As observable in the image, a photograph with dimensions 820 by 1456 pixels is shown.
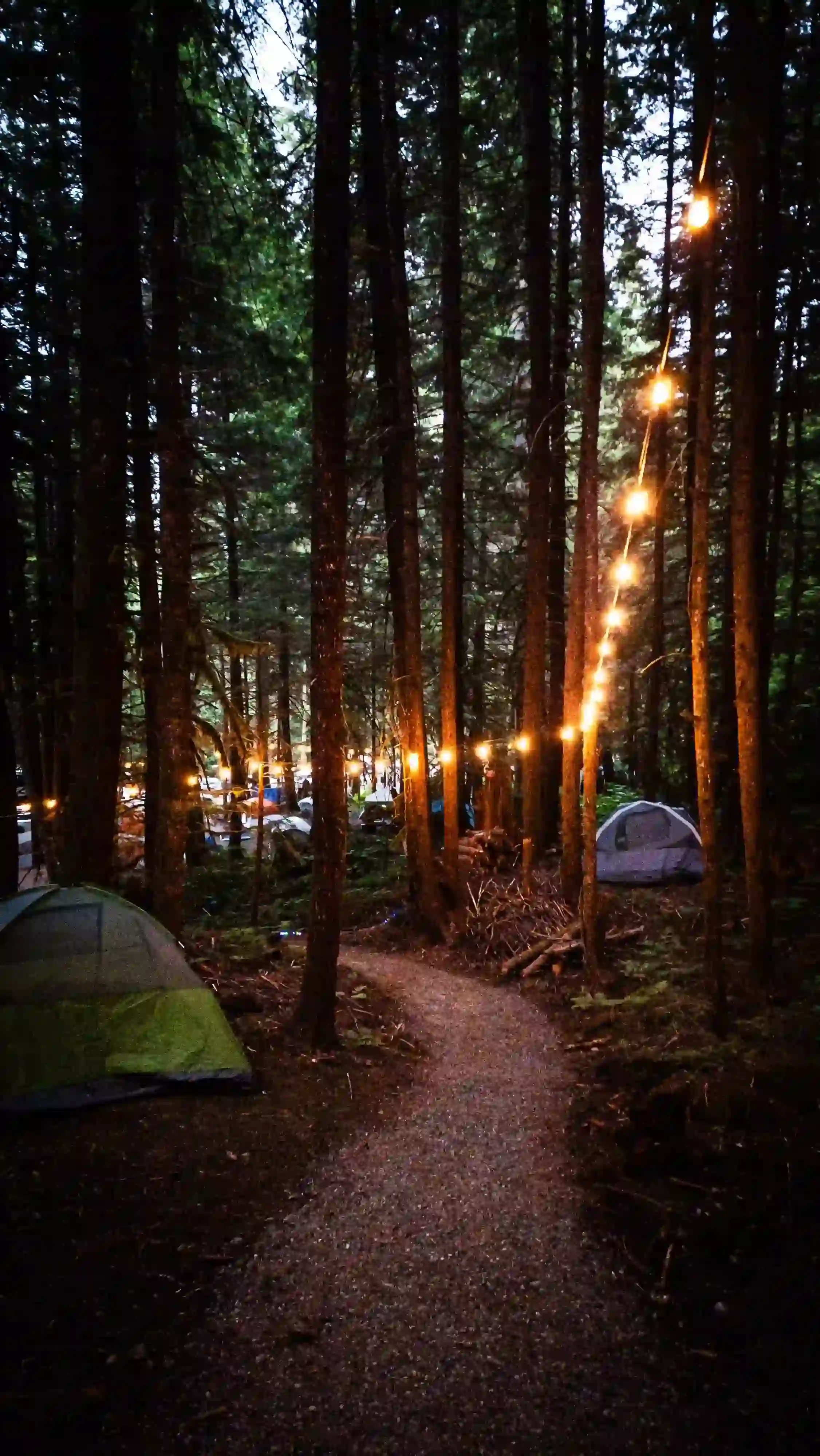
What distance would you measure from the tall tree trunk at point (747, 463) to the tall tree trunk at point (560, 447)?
4.46m

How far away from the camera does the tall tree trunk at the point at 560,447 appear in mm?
13172

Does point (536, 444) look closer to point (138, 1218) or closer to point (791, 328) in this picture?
point (791, 328)

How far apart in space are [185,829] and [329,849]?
2178 mm

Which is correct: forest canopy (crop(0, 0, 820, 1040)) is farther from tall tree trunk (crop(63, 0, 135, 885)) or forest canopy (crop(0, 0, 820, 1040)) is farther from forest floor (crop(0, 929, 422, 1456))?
forest floor (crop(0, 929, 422, 1456))

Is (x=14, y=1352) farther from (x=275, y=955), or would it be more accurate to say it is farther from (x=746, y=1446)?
(x=275, y=955)

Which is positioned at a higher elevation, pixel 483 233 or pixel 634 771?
pixel 483 233

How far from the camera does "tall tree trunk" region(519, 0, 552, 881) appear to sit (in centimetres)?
1198

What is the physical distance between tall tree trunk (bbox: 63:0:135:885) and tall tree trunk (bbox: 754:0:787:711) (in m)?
7.16

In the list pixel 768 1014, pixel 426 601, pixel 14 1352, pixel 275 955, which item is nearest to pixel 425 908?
pixel 275 955

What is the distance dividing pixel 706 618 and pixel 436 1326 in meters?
6.20

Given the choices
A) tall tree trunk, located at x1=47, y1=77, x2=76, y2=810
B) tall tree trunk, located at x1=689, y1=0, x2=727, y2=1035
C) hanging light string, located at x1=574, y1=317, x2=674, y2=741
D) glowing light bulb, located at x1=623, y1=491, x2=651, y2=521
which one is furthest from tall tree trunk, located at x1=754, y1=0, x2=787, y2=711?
tall tree trunk, located at x1=47, y1=77, x2=76, y2=810

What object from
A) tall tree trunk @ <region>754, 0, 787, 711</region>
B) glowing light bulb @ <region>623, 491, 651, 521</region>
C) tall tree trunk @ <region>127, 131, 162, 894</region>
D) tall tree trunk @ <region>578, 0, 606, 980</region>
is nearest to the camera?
glowing light bulb @ <region>623, 491, 651, 521</region>

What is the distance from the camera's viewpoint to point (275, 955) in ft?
33.5

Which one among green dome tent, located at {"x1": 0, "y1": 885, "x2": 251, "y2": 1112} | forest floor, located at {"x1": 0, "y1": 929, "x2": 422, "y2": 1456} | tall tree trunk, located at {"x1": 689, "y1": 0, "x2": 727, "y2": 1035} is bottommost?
forest floor, located at {"x1": 0, "y1": 929, "x2": 422, "y2": 1456}
